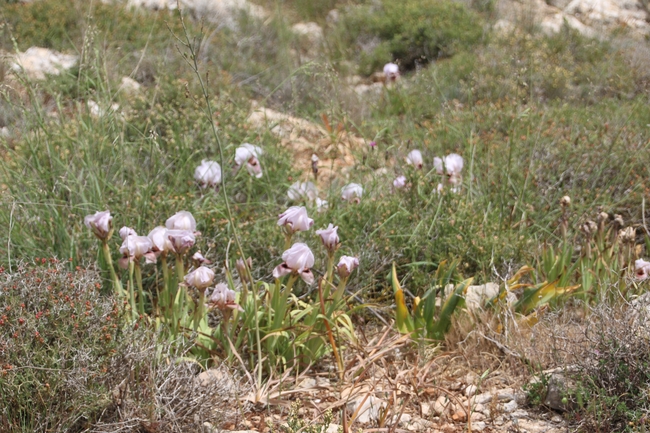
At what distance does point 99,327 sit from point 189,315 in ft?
2.01

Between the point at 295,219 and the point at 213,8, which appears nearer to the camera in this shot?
the point at 295,219

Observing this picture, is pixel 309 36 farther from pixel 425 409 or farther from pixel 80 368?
pixel 80 368

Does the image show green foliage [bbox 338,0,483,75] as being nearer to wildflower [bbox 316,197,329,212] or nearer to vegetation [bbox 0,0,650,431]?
vegetation [bbox 0,0,650,431]

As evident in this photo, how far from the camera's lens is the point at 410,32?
307 inches

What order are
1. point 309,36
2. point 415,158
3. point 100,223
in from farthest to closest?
point 309,36
point 415,158
point 100,223

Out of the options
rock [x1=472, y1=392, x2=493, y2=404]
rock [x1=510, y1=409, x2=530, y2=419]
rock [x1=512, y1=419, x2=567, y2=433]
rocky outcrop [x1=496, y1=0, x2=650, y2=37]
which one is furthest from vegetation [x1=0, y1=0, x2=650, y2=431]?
rocky outcrop [x1=496, y1=0, x2=650, y2=37]

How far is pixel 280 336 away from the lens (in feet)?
8.88

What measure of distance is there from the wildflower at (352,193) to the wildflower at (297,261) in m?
1.00

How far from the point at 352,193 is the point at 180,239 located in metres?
1.22

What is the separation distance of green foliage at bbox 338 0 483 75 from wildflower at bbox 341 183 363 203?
430 cm

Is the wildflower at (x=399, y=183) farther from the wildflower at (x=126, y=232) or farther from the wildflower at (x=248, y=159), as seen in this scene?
the wildflower at (x=126, y=232)

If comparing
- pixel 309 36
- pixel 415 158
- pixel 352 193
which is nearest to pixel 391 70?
pixel 415 158

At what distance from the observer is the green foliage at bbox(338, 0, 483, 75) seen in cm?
767

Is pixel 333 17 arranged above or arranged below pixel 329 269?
below
